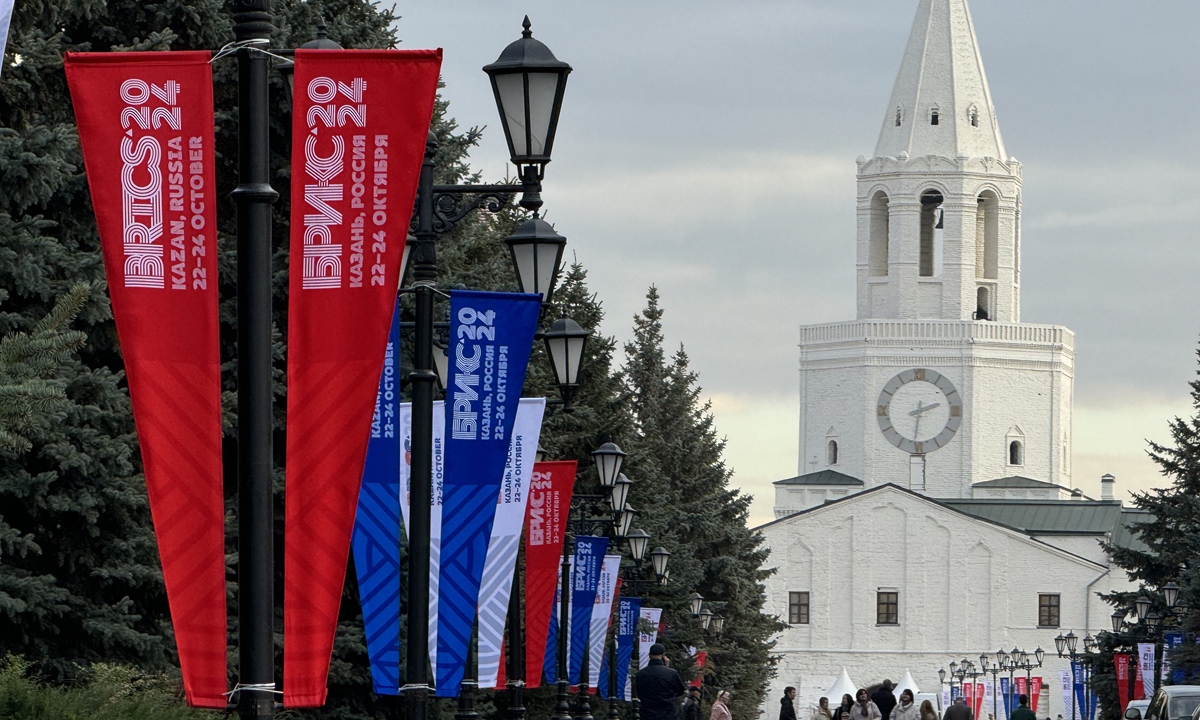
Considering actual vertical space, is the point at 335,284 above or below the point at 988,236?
below

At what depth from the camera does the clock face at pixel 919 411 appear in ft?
335

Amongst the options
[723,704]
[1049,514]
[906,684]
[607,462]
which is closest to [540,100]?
[607,462]

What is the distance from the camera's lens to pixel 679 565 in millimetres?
46938

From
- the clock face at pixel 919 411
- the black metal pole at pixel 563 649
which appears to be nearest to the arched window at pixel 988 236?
the clock face at pixel 919 411

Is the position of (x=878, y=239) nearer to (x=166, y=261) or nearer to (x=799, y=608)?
(x=799, y=608)

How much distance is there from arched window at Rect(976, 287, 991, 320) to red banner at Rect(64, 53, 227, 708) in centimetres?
9797

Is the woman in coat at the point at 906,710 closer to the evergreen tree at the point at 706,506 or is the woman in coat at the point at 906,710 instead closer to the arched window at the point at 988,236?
the evergreen tree at the point at 706,506

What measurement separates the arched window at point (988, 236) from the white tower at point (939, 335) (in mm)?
92

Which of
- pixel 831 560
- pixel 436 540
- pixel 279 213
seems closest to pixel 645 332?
pixel 831 560

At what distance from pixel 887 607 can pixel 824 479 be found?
9.56 metres

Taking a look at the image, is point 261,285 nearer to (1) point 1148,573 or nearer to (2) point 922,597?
(1) point 1148,573

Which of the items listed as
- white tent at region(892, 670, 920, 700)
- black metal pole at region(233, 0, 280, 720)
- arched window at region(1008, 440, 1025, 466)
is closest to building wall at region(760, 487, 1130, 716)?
white tent at region(892, 670, 920, 700)

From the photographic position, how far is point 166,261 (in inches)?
318

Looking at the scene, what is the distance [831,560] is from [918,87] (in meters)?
24.0
